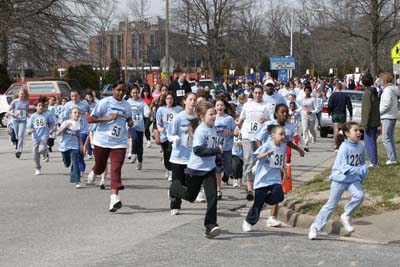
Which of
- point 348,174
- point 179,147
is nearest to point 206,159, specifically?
point 179,147

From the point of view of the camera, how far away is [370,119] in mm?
14078

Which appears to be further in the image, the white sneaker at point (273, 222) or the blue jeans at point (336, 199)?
the white sneaker at point (273, 222)

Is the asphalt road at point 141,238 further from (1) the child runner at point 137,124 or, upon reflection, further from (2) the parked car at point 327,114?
(2) the parked car at point 327,114

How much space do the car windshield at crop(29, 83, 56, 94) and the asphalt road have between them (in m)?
19.5

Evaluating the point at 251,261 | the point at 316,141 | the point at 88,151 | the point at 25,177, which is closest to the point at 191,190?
the point at 251,261

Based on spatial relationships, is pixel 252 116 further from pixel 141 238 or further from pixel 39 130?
pixel 39 130

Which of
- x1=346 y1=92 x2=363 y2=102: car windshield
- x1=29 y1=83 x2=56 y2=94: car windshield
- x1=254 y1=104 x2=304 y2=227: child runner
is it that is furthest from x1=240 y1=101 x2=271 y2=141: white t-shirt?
x1=29 y1=83 x2=56 y2=94: car windshield

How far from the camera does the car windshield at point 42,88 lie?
105 ft

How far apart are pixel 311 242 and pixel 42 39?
36.7 meters

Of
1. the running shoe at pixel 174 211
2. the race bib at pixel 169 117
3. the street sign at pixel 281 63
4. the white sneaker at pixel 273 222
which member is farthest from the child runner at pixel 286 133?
→ the street sign at pixel 281 63

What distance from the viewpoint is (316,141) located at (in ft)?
76.9

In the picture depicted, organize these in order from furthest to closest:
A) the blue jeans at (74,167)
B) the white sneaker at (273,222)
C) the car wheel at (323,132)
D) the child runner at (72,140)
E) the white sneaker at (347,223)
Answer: the car wheel at (323,132) < the child runner at (72,140) < the blue jeans at (74,167) < the white sneaker at (273,222) < the white sneaker at (347,223)

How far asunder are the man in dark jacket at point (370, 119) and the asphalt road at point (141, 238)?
2.89 m

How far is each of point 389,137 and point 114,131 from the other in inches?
234
